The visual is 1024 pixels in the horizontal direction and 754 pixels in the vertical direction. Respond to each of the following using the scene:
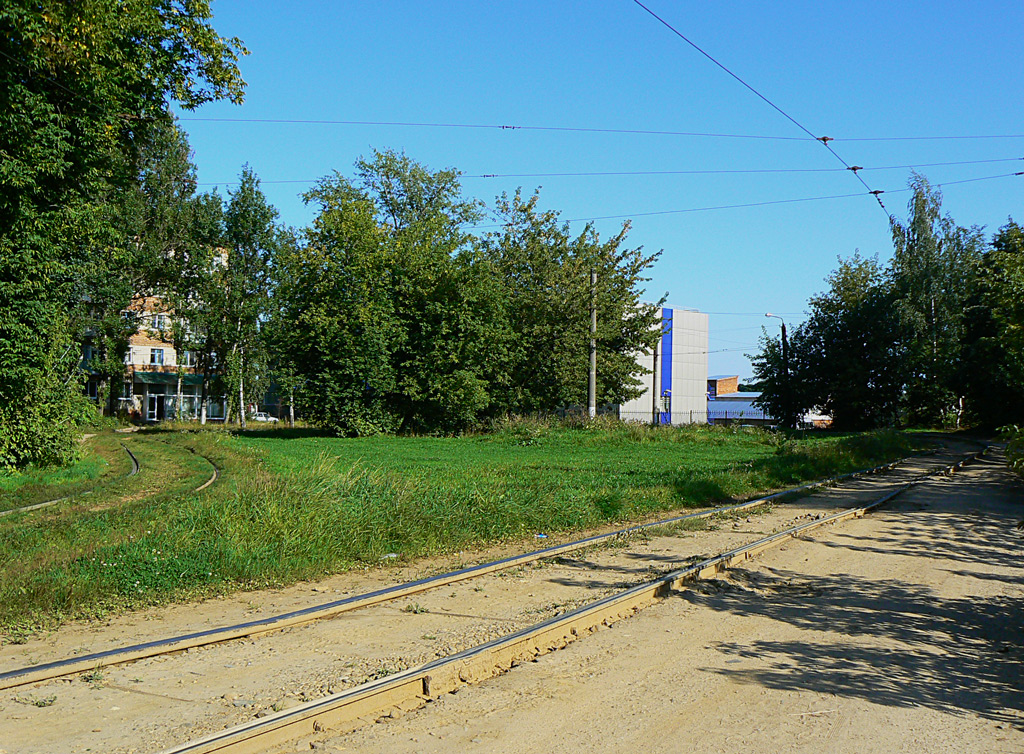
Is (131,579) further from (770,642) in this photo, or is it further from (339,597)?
(770,642)

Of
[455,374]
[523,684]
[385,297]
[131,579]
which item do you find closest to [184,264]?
[385,297]

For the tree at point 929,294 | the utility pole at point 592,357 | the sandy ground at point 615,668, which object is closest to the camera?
the sandy ground at point 615,668

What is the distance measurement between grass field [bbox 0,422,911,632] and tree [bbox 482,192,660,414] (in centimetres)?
2504

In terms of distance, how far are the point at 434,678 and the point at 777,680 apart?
2595mm

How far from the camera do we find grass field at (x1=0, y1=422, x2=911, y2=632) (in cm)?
799

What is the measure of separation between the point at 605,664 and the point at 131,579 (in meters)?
4.87

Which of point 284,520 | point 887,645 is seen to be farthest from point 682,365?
point 887,645

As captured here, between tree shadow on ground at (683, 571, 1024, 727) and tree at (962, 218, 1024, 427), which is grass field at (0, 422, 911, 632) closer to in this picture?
tree shadow on ground at (683, 571, 1024, 727)

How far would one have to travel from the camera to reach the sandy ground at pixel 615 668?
491 cm

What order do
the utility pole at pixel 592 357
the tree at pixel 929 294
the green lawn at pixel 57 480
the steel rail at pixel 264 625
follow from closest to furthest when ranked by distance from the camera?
the steel rail at pixel 264 625
the green lawn at pixel 57 480
the utility pole at pixel 592 357
the tree at pixel 929 294

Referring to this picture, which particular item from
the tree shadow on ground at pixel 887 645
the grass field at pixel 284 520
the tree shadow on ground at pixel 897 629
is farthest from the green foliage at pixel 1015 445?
the grass field at pixel 284 520

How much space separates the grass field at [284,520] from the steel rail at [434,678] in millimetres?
3385

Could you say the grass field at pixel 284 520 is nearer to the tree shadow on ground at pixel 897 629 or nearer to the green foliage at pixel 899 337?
the tree shadow on ground at pixel 897 629

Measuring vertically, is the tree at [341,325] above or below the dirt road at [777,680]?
above
